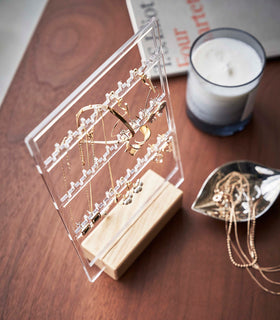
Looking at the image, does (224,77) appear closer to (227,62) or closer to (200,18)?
(227,62)

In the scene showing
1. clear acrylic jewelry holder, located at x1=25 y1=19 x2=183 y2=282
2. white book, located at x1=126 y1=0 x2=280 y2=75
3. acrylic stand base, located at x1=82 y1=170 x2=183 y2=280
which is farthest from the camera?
white book, located at x1=126 y1=0 x2=280 y2=75

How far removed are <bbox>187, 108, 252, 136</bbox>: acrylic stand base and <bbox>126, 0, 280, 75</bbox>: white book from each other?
10 cm

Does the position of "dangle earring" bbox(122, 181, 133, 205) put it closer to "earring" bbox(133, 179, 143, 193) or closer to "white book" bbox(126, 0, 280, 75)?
"earring" bbox(133, 179, 143, 193)

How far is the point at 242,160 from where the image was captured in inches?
22.9

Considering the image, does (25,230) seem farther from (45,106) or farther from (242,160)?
(242,160)

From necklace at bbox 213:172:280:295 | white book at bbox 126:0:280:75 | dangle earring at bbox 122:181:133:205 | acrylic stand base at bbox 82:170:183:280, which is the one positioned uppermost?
white book at bbox 126:0:280:75

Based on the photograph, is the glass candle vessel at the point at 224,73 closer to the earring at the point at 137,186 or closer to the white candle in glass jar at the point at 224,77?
the white candle in glass jar at the point at 224,77

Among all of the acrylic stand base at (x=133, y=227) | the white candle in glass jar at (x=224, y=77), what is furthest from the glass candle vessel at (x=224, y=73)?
the acrylic stand base at (x=133, y=227)

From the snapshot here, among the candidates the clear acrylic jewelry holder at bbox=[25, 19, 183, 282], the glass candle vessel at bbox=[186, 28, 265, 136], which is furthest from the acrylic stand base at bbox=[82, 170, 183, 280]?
the glass candle vessel at bbox=[186, 28, 265, 136]

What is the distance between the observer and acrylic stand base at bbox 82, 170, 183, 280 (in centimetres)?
50

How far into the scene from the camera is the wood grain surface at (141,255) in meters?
0.51

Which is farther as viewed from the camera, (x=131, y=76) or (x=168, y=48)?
(x=168, y=48)

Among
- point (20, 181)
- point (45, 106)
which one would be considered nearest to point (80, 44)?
point (45, 106)

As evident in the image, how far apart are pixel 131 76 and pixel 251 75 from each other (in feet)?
0.56
